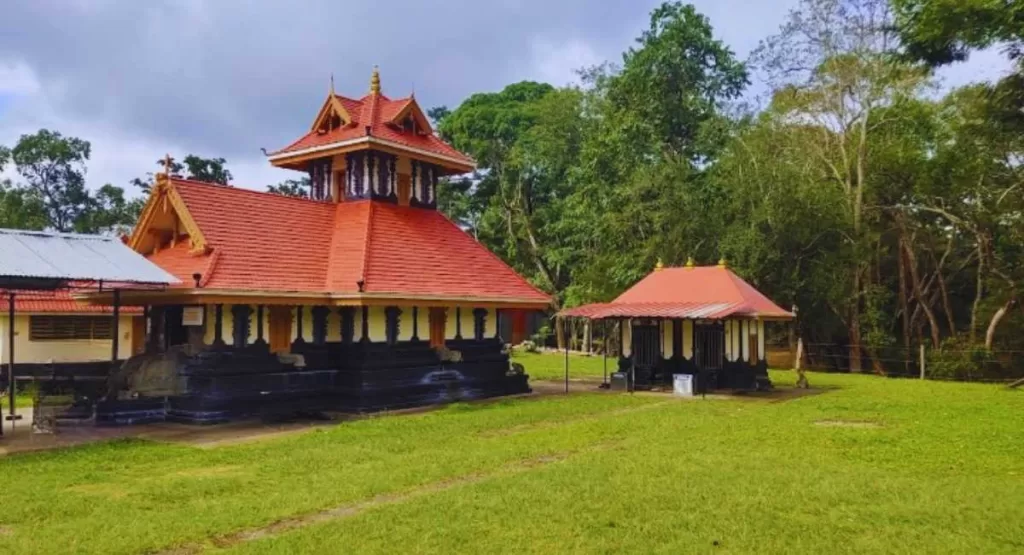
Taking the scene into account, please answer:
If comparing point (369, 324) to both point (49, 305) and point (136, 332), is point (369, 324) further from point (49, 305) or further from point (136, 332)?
point (136, 332)

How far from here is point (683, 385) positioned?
1900 cm

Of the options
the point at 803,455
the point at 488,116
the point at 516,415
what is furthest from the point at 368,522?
the point at 488,116

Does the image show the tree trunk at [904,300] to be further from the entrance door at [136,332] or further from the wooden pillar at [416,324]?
the entrance door at [136,332]

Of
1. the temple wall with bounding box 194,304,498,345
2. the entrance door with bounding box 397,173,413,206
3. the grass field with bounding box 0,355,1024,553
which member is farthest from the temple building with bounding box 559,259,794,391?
the grass field with bounding box 0,355,1024,553

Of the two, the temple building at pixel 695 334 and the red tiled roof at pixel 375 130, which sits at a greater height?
the red tiled roof at pixel 375 130

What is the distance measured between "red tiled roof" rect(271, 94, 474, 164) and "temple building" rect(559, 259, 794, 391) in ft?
16.2

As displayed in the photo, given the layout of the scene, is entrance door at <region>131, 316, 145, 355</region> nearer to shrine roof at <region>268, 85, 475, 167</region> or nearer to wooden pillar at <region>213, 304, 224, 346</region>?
shrine roof at <region>268, 85, 475, 167</region>

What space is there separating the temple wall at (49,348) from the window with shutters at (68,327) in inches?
3.8

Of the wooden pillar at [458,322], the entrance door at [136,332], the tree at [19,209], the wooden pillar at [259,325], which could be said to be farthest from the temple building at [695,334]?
the tree at [19,209]

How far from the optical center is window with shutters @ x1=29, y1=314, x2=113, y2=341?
20.3 meters

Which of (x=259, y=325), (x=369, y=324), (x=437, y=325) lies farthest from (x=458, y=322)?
(x=259, y=325)

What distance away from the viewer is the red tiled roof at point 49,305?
775 inches

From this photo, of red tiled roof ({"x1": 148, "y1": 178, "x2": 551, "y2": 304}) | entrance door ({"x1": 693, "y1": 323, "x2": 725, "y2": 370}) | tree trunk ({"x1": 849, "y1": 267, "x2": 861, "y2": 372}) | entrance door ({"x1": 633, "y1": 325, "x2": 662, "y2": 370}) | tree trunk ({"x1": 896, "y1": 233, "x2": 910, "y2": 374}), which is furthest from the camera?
tree trunk ({"x1": 896, "y1": 233, "x2": 910, "y2": 374})

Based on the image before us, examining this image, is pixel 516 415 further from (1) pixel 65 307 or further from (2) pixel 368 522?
(1) pixel 65 307
